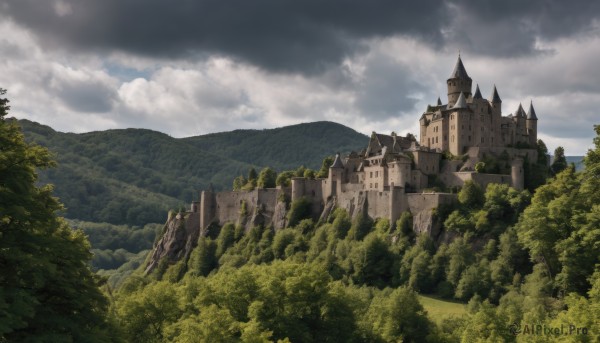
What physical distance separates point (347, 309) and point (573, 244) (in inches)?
693

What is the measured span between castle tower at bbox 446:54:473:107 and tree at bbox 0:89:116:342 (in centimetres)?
7619

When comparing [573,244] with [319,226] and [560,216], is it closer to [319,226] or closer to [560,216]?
[560,216]

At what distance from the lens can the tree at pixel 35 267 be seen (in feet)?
65.4

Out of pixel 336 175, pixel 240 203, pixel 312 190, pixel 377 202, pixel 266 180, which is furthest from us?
pixel 266 180

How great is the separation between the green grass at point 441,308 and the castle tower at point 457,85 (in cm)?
3598

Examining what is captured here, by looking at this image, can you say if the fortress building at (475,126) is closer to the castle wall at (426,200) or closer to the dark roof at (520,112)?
the dark roof at (520,112)

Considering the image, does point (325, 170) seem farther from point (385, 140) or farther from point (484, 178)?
point (484, 178)

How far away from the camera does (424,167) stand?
81.0 m

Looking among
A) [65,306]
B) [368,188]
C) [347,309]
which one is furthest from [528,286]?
[65,306]

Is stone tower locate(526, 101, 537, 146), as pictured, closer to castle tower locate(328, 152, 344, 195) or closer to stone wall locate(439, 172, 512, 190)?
stone wall locate(439, 172, 512, 190)

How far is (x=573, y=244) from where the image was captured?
158 feet

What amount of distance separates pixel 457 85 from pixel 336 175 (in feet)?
73.7

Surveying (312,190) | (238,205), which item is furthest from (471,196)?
(238,205)

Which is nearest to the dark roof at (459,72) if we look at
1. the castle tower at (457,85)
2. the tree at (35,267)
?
the castle tower at (457,85)
